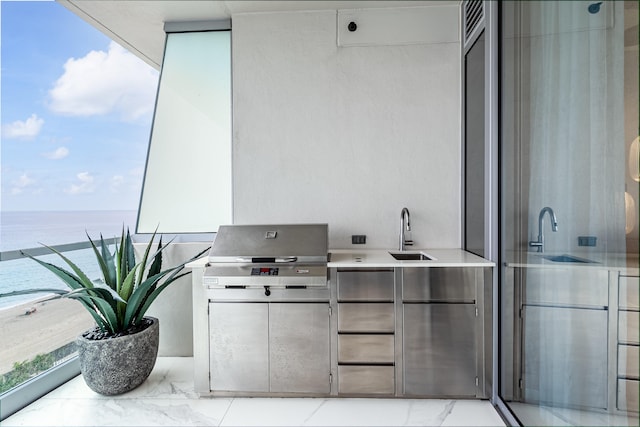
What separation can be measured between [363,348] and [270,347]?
0.62m

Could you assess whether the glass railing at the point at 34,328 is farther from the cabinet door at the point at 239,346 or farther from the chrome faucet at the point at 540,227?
the chrome faucet at the point at 540,227

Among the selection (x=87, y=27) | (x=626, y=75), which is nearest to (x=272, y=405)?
(x=626, y=75)

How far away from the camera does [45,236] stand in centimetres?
261

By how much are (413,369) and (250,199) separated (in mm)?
1848

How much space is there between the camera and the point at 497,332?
2303 millimetres

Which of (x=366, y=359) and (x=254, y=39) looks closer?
(x=366, y=359)

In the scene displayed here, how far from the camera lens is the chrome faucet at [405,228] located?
2939 millimetres

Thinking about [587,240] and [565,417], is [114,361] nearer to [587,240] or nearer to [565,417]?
[565,417]


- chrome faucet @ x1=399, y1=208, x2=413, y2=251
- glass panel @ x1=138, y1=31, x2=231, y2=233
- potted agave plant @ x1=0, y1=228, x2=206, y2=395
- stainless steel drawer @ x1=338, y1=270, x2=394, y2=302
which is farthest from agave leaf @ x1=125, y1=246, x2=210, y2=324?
chrome faucet @ x1=399, y1=208, x2=413, y2=251

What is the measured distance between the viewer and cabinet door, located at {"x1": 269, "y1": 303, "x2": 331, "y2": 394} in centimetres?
245

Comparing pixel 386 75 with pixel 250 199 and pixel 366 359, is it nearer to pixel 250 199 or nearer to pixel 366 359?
pixel 250 199

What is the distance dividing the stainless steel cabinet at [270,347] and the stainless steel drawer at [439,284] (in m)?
0.57

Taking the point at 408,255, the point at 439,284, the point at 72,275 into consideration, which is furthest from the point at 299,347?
the point at 72,275

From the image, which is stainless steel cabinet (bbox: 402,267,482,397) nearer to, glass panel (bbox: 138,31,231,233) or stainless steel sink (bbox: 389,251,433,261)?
stainless steel sink (bbox: 389,251,433,261)
